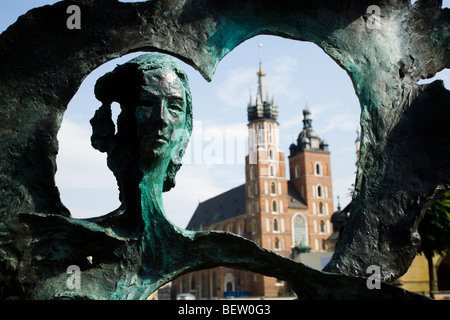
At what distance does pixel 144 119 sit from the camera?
3697 mm

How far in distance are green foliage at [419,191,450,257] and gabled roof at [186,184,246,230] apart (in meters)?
56.7

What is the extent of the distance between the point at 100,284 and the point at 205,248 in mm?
772

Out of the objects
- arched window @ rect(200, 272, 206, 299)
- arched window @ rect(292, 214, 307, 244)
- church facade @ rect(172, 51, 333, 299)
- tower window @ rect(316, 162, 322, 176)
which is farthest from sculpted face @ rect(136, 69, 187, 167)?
tower window @ rect(316, 162, 322, 176)

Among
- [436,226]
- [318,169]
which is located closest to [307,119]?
[318,169]

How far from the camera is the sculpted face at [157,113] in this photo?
12.0 ft

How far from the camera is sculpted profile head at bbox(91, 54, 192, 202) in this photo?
12.1 ft

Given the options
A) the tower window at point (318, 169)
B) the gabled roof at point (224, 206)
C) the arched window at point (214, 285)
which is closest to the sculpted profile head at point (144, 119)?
the arched window at point (214, 285)

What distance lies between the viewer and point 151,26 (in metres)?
4.16

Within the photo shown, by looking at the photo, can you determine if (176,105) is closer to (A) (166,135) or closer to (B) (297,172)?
(A) (166,135)

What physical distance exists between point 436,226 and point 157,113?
1580 centimetres

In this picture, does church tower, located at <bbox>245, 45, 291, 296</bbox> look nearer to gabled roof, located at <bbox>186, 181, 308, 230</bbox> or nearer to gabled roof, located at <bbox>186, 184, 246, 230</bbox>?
gabled roof, located at <bbox>186, 181, 308, 230</bbox>

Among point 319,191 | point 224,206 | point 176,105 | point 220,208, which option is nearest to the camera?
point 176,105

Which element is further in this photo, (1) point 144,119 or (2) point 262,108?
(2) point 262,108
